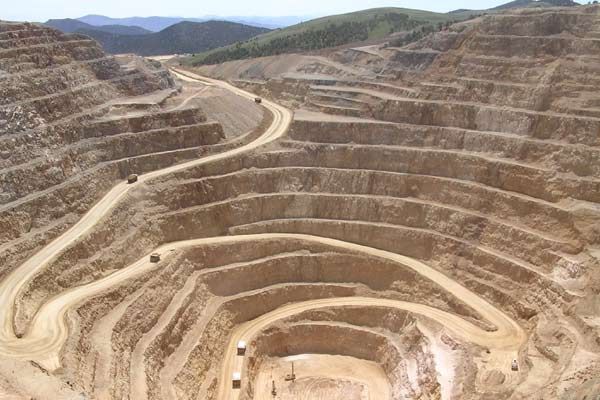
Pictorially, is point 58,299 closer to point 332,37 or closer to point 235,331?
point 235,331

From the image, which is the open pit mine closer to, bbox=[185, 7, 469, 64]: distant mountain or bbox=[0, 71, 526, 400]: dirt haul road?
bbox=[0, 71, 526, 400]: dirt haul road

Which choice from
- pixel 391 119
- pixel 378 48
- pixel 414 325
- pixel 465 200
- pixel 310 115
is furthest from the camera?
pixel 378 48

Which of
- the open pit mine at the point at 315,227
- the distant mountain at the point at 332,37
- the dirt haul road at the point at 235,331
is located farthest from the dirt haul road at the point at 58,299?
the distant mountain at the point at 332,37

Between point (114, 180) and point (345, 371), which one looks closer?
point (345, 371)

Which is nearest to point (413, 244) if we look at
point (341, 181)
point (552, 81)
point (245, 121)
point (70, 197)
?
point (341, 181)

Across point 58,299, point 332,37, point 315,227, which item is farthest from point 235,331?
point 332,37

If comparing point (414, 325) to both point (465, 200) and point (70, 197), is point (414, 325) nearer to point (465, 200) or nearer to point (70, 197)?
point (465, 200)
